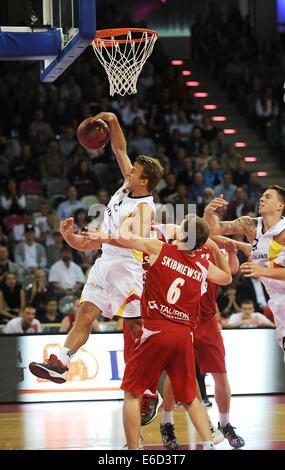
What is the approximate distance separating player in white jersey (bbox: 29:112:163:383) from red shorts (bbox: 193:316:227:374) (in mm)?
603

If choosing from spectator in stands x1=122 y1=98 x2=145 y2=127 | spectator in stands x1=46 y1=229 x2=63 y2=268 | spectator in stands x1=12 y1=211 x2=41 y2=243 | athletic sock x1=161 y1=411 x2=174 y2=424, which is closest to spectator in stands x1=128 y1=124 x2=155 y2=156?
spectator in stands x1=122 y1=98 x2=145 y2=127

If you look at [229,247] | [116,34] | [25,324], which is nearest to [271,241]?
[229,247]

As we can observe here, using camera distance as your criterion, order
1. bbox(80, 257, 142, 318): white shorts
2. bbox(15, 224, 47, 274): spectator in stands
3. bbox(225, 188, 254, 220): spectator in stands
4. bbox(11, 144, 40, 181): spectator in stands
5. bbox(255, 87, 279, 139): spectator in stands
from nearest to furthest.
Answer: bbox(80, 257, 142, 318): white shorts < bbox(15, 224, 47, 274): spectator in stands < bbox(225, 188, 254, 220): spectator in stands < bbox(11, 144, 40, 181): spectator in stands < bbox(255, 87, 279, 139): spectator in stands

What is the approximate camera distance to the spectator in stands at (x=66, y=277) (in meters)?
13.6

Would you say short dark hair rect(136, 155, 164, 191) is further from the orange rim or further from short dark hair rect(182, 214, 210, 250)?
the orange rim

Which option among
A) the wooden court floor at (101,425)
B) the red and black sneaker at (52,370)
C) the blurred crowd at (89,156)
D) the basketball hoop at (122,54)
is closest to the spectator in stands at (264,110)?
the blurred crowd at (89,156)

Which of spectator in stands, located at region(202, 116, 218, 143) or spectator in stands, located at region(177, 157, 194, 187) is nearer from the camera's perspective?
spectator in stands, located at region(177, 157, 194, 187)

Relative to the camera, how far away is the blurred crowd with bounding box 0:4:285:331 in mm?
13688

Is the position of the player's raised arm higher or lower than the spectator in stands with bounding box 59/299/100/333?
higher

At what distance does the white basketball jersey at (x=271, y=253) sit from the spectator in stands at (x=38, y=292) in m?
5.55

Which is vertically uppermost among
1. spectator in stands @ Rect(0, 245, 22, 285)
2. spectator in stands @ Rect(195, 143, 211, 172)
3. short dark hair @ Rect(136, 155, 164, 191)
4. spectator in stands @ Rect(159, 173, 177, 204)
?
short dark hair @ Rect(136, 155, 164, 191)

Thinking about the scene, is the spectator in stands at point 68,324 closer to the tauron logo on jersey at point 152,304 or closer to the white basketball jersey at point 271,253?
the white basketball jersey at point 271,253

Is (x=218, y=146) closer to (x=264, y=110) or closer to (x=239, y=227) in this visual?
(x=264, y=110)

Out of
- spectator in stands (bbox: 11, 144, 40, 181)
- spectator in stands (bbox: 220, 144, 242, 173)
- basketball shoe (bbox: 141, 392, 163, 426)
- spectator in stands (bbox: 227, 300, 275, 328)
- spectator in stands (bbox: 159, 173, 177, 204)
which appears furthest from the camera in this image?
spectator in stands (bbox: 220, 144, 242, 173)
